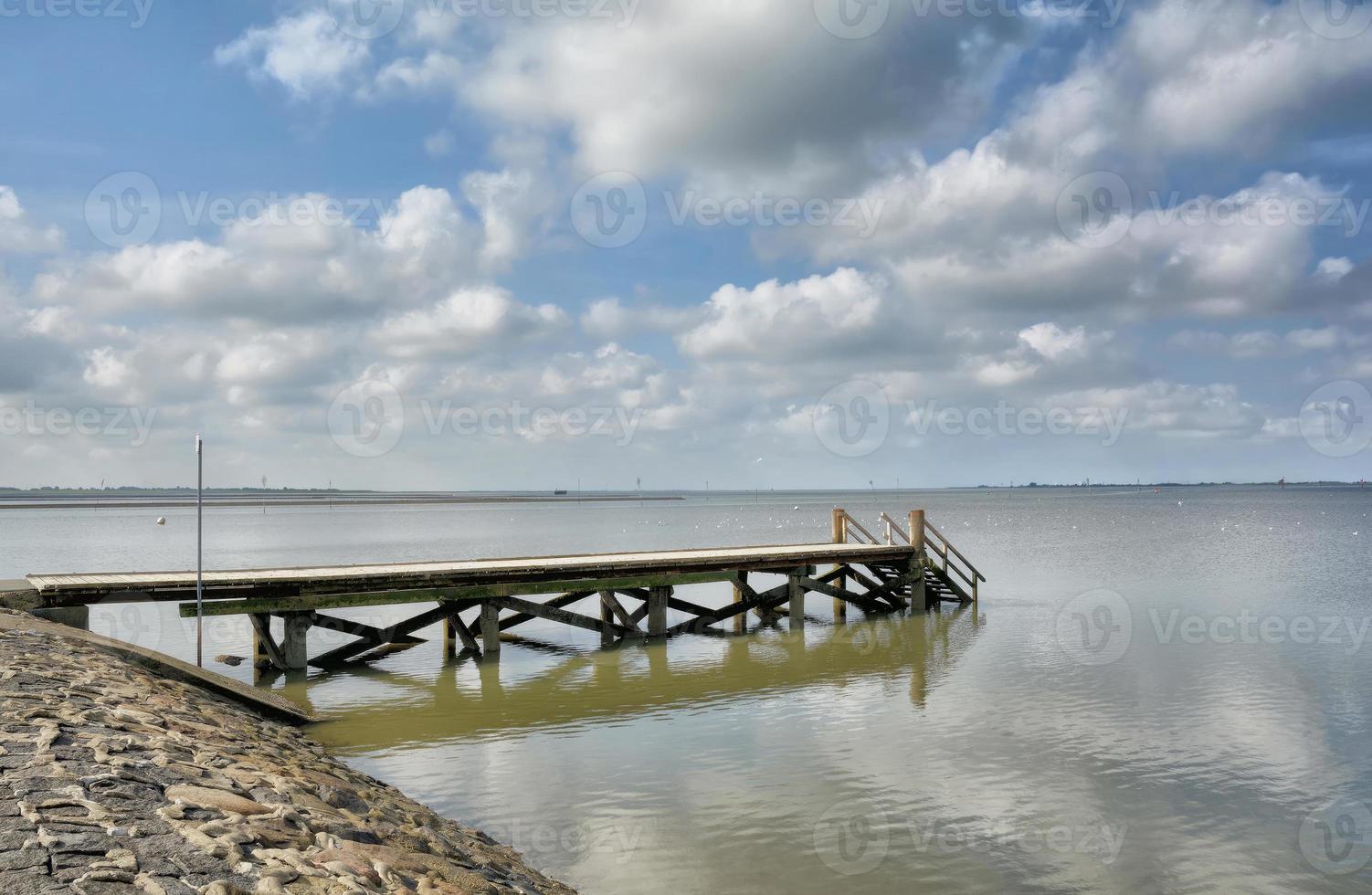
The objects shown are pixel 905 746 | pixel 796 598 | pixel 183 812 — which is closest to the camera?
pixel 183 812

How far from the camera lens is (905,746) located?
45.1ft

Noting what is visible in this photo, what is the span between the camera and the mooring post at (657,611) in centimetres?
2347

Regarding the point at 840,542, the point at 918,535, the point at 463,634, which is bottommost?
the point at 463,634

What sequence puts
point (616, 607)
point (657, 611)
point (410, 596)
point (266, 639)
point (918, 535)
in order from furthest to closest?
point (918, 535), point (657, 611), point (616, 607), point (410, 596), point (266, 639)

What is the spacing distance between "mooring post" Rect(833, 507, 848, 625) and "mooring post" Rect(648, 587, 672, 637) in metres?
6.53

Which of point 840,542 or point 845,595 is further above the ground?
point 840,542

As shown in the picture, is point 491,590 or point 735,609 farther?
point 735,609

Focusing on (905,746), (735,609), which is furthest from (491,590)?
(905,746)

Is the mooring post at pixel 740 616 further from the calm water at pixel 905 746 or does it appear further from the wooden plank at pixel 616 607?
the wooden plank at pixel 616 607

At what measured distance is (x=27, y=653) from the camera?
11.3 m

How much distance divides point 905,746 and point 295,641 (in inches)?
506

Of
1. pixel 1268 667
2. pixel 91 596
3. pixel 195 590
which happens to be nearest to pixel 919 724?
pixel 1268 667

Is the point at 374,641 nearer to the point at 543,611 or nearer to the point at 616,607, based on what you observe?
the point at 543,611

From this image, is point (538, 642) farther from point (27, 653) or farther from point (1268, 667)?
point (1268, 667)
